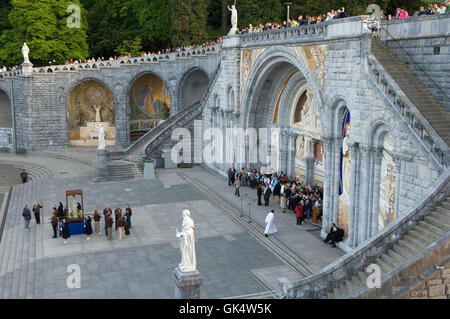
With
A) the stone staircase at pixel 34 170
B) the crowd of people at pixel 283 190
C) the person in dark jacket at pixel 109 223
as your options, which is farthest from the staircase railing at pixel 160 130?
the person in dark jacket at pixel 109 223

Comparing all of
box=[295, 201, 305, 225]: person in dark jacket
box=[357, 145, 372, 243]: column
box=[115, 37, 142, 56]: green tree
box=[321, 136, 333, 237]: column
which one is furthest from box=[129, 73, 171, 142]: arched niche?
box=[357, 145, 372, 243]: column

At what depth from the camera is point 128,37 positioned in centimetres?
5491

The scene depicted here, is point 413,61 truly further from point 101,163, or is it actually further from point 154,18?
point 154,18

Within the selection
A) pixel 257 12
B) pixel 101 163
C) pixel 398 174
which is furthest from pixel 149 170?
pixel 257 12

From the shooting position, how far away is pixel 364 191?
64.1 feet

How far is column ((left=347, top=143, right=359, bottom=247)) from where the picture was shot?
65.4 feet

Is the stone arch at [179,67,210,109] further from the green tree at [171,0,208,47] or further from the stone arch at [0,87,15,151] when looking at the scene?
the stone arch at [0,87,15,151]

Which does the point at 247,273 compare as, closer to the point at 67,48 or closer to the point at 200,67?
the point at 200,67

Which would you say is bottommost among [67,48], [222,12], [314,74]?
[314,74]

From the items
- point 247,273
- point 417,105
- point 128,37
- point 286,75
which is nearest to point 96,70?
point 128,37

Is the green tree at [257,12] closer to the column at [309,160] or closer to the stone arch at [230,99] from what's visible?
the stone arch at [230,99]

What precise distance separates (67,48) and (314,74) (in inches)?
1256

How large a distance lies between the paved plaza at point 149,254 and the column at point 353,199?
3.34 feet

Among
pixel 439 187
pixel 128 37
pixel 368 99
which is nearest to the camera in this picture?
pixel 439 187
